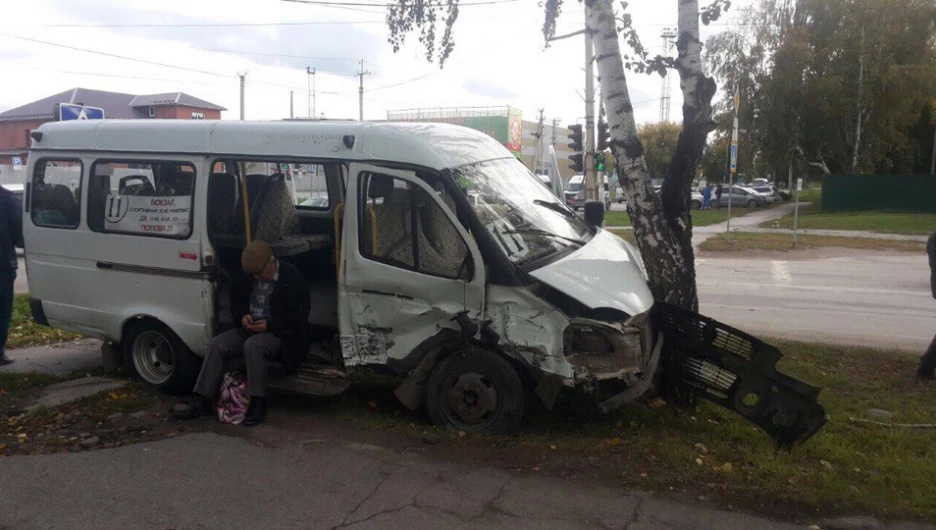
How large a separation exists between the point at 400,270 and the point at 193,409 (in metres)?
1.91

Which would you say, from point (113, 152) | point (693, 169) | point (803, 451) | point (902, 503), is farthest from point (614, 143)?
point (113, 152)

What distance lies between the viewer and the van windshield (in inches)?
230

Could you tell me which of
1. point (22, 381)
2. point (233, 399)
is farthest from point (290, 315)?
point (22, 381)

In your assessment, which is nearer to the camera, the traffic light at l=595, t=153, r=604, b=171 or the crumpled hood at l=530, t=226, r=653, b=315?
the crumpled hood at l=530, t=226, r=653, b=315

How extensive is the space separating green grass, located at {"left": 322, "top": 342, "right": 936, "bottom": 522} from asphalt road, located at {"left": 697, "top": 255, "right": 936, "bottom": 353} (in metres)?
3.10

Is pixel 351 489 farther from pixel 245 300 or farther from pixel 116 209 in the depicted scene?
pixel 116 209

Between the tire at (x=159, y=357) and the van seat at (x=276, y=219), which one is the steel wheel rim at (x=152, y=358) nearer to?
the tire at (x=159, y=357)

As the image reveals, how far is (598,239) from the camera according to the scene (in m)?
6.68

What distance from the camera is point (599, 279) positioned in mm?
5652

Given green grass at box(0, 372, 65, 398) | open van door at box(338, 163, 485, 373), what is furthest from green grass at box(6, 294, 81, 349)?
open van door at box(338, 163, 485, 373)

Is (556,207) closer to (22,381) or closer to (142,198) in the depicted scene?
(142,198)

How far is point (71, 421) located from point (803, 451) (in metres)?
5.24

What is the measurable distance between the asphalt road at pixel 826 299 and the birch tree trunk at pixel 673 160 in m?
3.40

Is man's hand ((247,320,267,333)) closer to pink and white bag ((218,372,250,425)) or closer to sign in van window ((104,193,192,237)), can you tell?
pink and white bag ((218,372,250,425))
